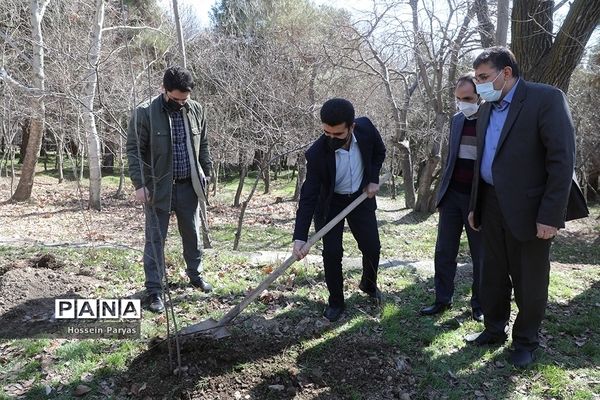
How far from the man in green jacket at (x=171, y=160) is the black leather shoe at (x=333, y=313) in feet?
4.28

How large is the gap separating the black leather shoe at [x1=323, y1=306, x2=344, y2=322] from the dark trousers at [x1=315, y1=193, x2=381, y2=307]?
0.03m

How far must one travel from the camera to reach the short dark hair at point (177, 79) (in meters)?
3.50

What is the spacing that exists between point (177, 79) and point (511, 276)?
2784 millimetres

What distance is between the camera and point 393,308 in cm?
397

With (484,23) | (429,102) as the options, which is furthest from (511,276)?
(429,102)

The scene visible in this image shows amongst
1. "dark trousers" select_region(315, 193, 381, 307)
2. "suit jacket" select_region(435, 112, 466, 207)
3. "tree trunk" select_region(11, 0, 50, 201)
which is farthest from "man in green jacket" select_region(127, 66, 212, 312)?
"tree trunk" select_region(11, 0, 50, 201)

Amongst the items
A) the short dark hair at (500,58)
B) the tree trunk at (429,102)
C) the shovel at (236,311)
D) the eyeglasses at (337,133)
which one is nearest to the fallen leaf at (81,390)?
the shovel at (236,311)

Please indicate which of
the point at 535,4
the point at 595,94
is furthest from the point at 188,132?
the point at 595,94

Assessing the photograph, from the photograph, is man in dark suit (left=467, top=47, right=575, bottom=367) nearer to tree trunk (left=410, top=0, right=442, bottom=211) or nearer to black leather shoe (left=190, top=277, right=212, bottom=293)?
black leather shoe (left=190, top=277, right=212, bottom=293)

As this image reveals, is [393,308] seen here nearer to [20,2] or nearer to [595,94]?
[20,2]

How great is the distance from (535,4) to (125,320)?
220 inches

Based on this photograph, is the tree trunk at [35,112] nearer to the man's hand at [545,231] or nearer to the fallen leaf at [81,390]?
the fallen leaf at [81,390]

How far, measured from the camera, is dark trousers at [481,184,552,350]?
2920 millimetres

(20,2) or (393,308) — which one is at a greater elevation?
(20,2)
